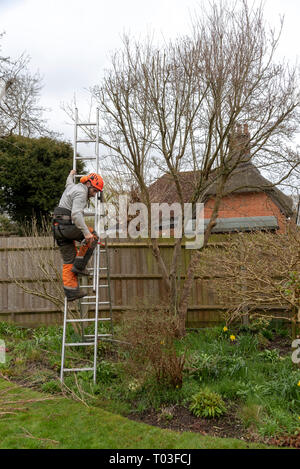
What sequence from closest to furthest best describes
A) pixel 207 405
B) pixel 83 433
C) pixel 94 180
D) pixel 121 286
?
pixel 83 433, pixel 207 405, pixel 94 180, pixel 121 286

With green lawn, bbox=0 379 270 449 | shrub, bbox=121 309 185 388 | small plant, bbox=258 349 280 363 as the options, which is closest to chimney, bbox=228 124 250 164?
small plant, bbox=258 349 280 363

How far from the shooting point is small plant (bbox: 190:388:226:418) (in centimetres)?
451

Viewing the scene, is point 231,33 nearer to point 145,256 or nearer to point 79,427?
point 145,256

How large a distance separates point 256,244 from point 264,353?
5.96 ft

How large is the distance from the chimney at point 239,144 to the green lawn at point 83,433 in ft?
15.8

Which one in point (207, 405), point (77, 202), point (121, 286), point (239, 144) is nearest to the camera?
point (207, 405)

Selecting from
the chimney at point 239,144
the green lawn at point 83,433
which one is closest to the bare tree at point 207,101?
the chimney at point 239,144

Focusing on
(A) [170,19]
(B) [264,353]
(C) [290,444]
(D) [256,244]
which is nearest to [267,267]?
(D) [256,244]

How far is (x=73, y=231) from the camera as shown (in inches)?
227

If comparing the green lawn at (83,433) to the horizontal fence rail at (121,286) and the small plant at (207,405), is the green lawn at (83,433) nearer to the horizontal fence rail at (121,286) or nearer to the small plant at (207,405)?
the small plant at (207,405)

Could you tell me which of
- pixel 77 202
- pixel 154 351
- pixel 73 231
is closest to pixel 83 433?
pixel 154 351

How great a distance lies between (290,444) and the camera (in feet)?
13.0

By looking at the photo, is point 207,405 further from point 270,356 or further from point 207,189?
point 207,189

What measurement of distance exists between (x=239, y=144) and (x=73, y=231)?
3.40 m
